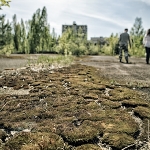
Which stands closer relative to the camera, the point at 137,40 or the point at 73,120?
the point at 73,120

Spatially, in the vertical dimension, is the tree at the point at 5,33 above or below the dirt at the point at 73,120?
above

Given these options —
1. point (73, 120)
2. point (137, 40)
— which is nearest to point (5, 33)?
point (137, 40)

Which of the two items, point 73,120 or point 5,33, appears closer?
point 73,120

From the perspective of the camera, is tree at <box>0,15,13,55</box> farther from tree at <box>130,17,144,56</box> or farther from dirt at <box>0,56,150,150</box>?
dirt at <box>0,56,150,150</box>

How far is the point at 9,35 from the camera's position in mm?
37719

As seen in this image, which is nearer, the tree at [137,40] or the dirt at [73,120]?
the dirt at [73,120]

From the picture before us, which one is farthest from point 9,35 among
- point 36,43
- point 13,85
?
point 13,85

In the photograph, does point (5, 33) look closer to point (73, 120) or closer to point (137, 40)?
point (137, 40)

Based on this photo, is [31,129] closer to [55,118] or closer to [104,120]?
[55,118]

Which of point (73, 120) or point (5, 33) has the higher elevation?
point (5, 33)

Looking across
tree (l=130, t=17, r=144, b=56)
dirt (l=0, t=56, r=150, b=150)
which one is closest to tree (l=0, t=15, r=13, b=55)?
tree (l=130, t=17, r=144, b=56)

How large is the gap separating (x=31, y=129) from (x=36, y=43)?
104ft

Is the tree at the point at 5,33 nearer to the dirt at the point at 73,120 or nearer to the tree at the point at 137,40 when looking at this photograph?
the tree at the point at 137,40

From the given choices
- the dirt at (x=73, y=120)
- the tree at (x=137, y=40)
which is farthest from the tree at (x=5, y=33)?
the dirt at (x=73, y=120)
